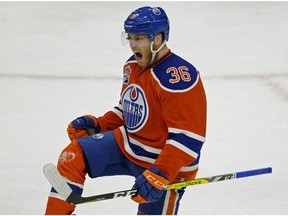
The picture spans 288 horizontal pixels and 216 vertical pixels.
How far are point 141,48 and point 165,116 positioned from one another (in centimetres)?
28

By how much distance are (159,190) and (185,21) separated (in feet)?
13.1

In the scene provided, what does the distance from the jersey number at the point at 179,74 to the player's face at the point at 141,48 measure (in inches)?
4.5

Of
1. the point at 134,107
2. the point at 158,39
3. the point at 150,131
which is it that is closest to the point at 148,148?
the point at 150,131

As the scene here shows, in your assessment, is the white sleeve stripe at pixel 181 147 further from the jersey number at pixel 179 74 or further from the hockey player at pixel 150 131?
the jersey number at pixel 179 74

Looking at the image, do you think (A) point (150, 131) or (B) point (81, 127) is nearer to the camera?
(A) point (150, 131)

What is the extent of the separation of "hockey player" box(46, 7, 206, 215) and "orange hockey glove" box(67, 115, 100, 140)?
0.06 metres

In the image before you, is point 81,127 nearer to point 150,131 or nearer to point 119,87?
point 150,131

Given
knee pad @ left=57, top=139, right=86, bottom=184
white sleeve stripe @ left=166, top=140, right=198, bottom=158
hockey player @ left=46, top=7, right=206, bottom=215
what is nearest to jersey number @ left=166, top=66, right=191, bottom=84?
hockey player @ left=46, top=7, right=206, bottom=215

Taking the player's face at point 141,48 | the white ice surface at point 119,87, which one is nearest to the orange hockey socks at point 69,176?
the player's face at point 141,48

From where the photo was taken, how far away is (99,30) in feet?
21.7

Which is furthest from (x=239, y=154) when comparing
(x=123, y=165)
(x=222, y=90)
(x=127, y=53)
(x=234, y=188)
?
(x=127, y=53)

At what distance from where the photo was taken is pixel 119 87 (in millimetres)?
5352

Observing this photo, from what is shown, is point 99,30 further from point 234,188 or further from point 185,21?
point 234,188

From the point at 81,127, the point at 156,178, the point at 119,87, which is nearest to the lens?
the point at 156,178
